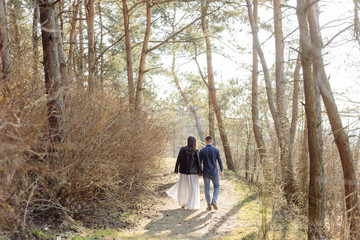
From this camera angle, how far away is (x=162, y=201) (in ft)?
31.9

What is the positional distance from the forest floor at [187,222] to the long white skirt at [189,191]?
0.20 meters

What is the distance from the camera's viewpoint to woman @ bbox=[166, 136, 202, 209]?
29.4 ft

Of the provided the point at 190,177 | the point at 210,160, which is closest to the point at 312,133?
the point at 210,160

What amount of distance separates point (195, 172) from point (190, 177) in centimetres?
19

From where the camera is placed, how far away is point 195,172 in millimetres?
9047

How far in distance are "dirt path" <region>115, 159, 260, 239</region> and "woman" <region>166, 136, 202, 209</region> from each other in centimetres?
25

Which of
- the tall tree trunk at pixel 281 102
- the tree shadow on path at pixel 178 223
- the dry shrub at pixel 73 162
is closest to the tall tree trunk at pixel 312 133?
the tree shadow on path at pixel 178 223

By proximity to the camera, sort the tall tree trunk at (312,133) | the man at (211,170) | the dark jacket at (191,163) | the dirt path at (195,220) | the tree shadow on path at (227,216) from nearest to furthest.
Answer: the tall tree trunk at (312,133), the dirt path at (195,220), the tree shadow on path at (227,216), the man at (211,170), the dark jacket at (191,163)

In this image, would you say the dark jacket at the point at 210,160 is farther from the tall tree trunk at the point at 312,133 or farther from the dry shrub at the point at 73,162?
the tall tree trunk at the point at 312,133

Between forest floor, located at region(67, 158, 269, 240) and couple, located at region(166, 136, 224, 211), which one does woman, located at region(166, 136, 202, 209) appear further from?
forest floor, located at region(67, 158, 269, 240)

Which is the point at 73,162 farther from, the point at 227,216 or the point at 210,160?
the point at 227,216

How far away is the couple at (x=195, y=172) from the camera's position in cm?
882

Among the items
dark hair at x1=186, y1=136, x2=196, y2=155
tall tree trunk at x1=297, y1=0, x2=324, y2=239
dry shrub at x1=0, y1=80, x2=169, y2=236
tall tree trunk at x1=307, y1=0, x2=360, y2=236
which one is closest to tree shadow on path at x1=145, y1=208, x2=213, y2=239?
dry shrub at x1=0, y1=80, x2=169, y2=236

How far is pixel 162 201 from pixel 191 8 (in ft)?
32.7
